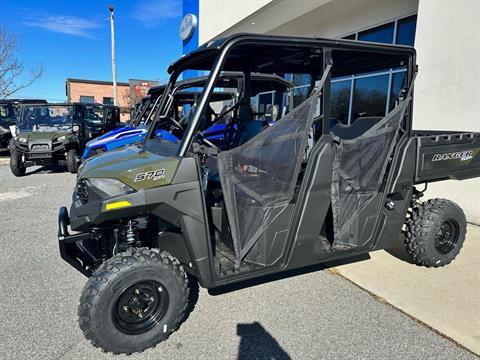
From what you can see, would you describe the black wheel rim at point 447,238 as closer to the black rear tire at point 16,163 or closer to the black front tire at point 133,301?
the black front tire at point 133,301

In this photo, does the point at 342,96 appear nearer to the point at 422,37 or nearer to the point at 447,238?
the point at 422,37

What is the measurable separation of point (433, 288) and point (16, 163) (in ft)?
30.4

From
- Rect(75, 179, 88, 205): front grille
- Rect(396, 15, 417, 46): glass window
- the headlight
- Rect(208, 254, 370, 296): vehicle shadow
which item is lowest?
Rect(208, 254, 370, 296): vehicle shadow

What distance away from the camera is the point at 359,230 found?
2.97 m

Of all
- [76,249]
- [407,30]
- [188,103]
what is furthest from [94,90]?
[76,249]

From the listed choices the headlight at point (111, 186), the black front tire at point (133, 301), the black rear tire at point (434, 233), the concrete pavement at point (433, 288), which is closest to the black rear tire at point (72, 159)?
the headlight at point (111, 186)

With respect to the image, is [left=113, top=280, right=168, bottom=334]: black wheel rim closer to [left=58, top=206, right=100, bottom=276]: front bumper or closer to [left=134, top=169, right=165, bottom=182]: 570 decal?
[left=58, top=206, right=100, bottom=276]: front bumper

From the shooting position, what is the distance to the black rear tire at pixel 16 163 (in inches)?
343

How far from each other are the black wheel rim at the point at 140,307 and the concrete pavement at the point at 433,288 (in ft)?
6.16

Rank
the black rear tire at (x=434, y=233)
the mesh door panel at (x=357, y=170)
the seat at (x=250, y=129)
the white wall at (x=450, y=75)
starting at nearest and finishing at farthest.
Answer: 1. the mesh door panel at (x=357, y=170)
2. the black rear tire at (x=434, y=233)
3. the seat at (x=250, y=129)
4. the white wall at (x=450, y=75)

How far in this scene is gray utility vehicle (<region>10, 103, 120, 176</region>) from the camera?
341 inches

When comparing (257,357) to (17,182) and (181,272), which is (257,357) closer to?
(181,272)

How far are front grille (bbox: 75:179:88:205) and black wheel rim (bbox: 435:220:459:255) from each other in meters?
3.34

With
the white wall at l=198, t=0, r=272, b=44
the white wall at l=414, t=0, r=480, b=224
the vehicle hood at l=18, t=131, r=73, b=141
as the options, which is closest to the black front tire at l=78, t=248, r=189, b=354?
the white wall at l=414, t=0, r=480, b=224
